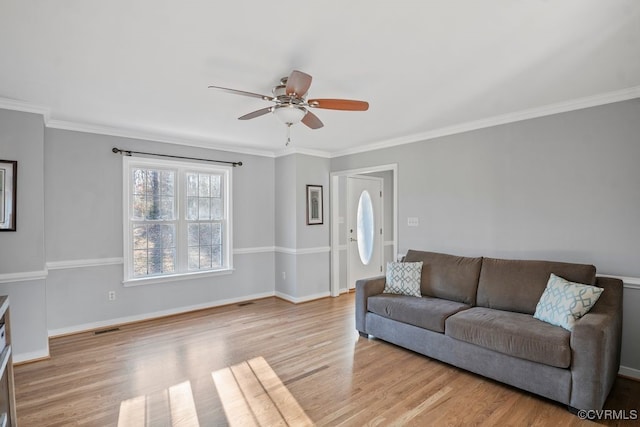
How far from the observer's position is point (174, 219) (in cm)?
470

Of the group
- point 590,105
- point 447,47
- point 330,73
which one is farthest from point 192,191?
point 590,105

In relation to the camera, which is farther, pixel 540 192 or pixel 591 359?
Result: pixel 540 192

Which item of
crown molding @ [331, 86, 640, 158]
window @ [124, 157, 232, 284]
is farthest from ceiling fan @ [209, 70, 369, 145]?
window @ [124, 157, 232, 284]

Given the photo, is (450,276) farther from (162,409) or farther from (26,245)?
(26,245)

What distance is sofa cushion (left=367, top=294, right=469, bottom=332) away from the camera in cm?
316

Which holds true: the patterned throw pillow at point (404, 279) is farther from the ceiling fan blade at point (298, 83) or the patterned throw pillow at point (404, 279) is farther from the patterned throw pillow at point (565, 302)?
the ceiling fan blade at point (298, 83)

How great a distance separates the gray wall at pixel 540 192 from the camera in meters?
2.91

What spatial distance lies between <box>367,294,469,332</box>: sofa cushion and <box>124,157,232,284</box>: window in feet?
8.41

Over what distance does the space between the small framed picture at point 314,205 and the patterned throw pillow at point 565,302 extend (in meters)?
3.39

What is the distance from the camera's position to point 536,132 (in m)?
3.42

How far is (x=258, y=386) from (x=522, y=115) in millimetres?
3585

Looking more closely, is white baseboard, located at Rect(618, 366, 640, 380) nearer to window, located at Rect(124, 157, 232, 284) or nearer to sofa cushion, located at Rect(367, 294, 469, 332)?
sofa cushion, located at Rect(367, 294, 469, 332)

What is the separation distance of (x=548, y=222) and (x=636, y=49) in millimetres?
1631

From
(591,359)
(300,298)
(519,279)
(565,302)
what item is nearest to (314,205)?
(300,298)
